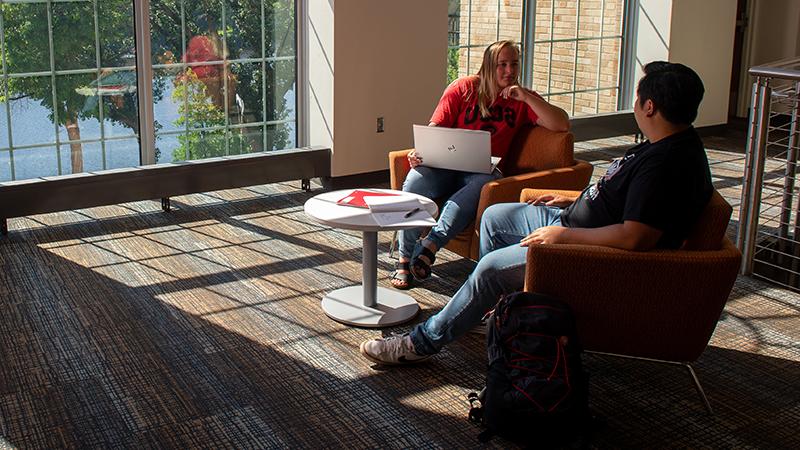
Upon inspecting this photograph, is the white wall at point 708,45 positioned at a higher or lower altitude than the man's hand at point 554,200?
higher

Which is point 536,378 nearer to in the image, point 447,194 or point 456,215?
point 456,215

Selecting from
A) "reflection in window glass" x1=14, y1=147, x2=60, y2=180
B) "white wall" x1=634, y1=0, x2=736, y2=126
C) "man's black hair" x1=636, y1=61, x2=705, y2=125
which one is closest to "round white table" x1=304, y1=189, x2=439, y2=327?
"man's black hair" x1=636, y1=61, x2=705, y2=125

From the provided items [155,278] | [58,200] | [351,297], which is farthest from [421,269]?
[58,200]

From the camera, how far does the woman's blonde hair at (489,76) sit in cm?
480

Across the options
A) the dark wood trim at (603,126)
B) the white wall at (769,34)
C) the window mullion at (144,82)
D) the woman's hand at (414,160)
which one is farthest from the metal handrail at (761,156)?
the white wall at (769,34)

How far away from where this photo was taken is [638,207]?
3201 mm

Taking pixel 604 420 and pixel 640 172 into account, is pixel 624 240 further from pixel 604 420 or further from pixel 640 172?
pixel 604 420

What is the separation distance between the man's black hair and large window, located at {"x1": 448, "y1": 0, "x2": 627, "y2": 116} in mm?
3977

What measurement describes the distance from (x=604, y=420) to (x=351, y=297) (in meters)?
1.49

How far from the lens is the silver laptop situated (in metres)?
4.60

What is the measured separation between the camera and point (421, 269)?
451cm

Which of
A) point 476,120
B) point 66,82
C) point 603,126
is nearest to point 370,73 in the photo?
point 476,120

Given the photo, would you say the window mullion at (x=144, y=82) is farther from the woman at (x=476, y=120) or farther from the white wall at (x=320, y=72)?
the woman at (x=476, y=120)

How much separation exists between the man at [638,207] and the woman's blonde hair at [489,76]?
51.3 inches
